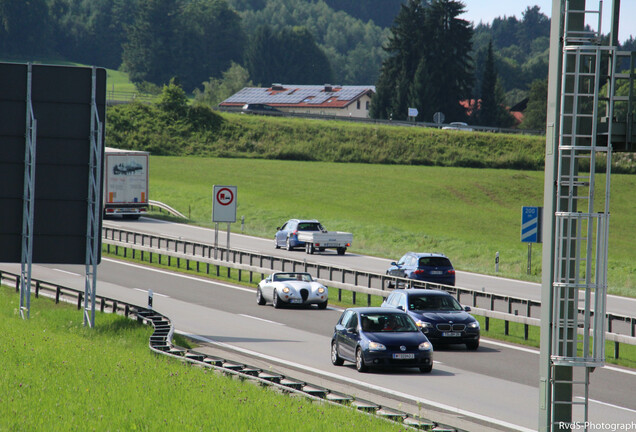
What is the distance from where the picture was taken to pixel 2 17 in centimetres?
18288

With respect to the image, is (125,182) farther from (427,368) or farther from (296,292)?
(427,368)

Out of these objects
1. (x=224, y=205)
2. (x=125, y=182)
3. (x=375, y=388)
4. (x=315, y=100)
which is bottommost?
(x=375, y=388)

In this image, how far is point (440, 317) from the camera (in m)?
22.3

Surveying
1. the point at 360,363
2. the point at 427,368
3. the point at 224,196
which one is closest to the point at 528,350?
the point at 427,368

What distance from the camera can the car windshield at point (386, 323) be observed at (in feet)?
64.3

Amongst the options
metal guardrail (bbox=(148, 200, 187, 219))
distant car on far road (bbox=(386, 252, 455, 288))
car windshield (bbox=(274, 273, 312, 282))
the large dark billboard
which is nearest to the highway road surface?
car windshield (bbox=(274, 273, 312, 282))

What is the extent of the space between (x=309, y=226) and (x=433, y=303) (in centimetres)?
2668

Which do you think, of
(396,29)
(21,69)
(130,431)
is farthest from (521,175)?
(130,431)

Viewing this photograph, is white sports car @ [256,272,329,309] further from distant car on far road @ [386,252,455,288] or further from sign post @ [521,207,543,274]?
sign post @ [521,207,543,274]

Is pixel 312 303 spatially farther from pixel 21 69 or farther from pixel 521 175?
pixel 521 175

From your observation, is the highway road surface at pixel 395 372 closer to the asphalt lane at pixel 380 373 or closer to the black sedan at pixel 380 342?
the asphalt lane at pixel 380 373

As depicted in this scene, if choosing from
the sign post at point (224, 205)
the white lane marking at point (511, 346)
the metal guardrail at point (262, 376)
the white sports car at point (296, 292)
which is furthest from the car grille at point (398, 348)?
the sign post at point (224, 205)

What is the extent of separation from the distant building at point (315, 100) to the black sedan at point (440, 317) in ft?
389

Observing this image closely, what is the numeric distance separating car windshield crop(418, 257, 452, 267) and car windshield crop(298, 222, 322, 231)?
50.2 ft
